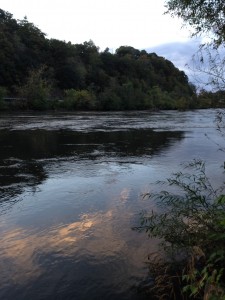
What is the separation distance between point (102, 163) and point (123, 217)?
7187 mm

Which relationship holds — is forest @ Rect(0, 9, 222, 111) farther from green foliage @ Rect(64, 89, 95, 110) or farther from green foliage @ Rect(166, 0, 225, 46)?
green foliage @ Rect(166, 0, 225, 46)

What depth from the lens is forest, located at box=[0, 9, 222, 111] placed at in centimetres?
7144

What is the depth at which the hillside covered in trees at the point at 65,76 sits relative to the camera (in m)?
72.2

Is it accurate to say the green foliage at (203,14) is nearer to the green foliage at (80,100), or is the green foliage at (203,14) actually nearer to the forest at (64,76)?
the forest at (64,76)

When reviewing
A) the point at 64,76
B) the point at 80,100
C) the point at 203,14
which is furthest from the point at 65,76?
the point at 203,14

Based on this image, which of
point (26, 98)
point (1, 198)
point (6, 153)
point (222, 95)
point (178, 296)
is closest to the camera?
point (178, 296)

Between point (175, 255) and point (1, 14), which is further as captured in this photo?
point (1, 14)

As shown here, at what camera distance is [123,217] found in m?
9.50

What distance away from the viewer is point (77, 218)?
9.37 metres

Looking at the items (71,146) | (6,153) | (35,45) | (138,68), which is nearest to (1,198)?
(6,153)

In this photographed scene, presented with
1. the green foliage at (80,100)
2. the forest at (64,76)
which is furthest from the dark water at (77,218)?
the green foliage at (80,100)

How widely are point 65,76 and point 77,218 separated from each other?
93.7m

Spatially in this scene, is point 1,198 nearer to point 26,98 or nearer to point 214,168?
point 214,168

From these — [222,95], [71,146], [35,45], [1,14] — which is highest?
[1,14]
